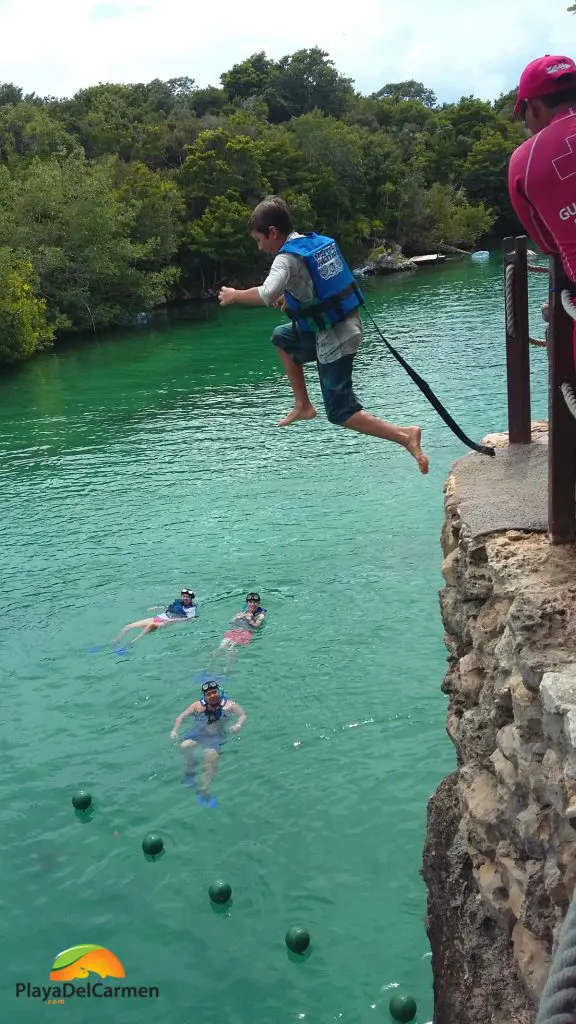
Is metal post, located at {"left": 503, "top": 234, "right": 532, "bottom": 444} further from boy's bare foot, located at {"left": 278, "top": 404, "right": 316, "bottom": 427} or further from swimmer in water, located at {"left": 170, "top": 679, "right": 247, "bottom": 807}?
swimmer in water, located at {"left": 170, "top": 679, "right": 247, "bottom": 807}

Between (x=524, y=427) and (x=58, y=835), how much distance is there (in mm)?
6913

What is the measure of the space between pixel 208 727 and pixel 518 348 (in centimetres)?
697

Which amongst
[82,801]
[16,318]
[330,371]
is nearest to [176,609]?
[82,801]

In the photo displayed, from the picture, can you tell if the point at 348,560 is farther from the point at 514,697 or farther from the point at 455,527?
the point at 514,697

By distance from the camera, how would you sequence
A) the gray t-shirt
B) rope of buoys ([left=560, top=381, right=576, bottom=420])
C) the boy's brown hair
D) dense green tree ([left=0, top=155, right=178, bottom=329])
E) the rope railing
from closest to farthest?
rope of buoys ([left=560, top=381, right=576, bottom=420])
the rope railing
the gray t-shirt
the boy's brown hair
dense green tree ([left=0, top=155, right=178, bottom=329])

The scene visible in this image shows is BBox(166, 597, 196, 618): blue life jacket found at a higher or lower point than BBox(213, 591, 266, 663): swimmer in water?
higher

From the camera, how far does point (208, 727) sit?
37.3ft

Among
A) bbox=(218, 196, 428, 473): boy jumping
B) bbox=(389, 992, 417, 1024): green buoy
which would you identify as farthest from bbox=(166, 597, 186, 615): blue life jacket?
bbox=(218, 196, 428, 473): boy jumping

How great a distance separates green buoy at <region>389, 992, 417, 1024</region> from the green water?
7.6 inches

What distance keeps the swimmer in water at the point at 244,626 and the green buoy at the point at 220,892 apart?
16.2 ft

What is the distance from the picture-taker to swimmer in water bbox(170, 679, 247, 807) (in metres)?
10.9

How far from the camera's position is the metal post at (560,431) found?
4.34 metres

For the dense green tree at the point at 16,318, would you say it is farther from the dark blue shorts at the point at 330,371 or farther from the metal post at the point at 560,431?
the metal post at the point at 560,431

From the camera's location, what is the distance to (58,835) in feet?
32.9
